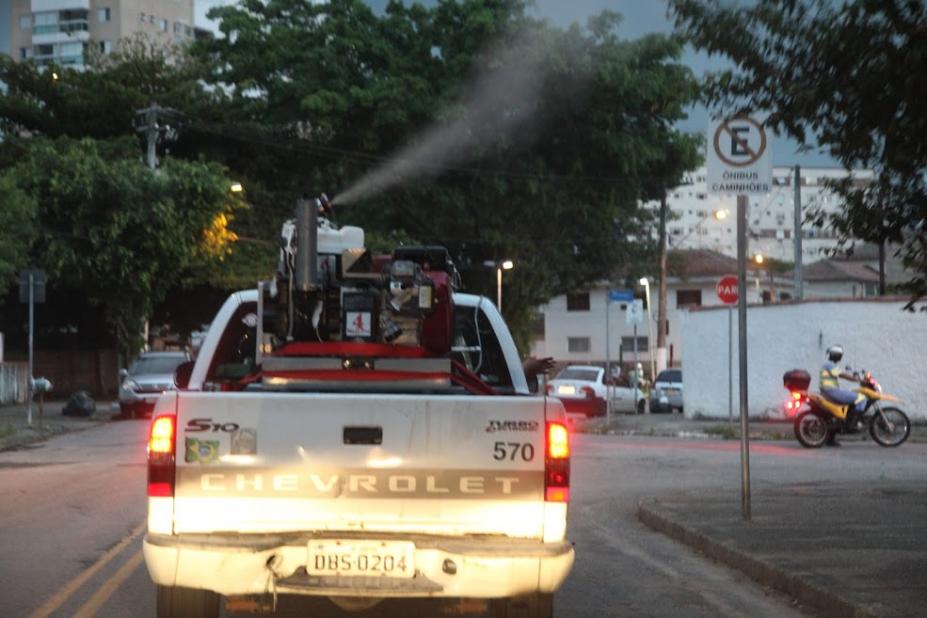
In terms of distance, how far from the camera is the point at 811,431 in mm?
24266

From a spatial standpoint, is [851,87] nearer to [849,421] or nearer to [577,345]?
[849,421]

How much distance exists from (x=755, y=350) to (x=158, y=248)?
1705 centimetres

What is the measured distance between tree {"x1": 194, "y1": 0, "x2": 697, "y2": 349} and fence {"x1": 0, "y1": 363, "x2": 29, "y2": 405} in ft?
30.4

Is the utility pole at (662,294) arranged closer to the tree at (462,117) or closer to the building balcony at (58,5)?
the tree at (462,117)

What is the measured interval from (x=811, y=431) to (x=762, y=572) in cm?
1439

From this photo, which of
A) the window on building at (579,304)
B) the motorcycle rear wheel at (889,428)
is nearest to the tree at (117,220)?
the motorcycle rear wheel at (889,428)

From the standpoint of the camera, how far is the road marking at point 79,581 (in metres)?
8.96

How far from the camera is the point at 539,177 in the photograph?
47.0 meters

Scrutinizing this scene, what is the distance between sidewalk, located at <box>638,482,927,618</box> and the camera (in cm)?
918

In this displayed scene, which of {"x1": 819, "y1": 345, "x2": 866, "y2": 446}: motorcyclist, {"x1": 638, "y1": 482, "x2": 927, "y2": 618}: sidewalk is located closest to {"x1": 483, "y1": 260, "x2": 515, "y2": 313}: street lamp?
{"x1": 819, "y1": 345, "x2": 866, "y2": 446}: motorcyclist

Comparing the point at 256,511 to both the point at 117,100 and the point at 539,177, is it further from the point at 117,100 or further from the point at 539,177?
the point at 117,100

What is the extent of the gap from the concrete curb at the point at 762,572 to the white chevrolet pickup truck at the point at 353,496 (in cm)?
251

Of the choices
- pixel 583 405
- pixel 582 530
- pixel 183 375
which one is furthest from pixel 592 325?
pixel 183 375

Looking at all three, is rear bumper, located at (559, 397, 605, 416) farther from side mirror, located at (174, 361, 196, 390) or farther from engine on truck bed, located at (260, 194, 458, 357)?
engine on truck bed, located at (260, 194, 458, 357)
